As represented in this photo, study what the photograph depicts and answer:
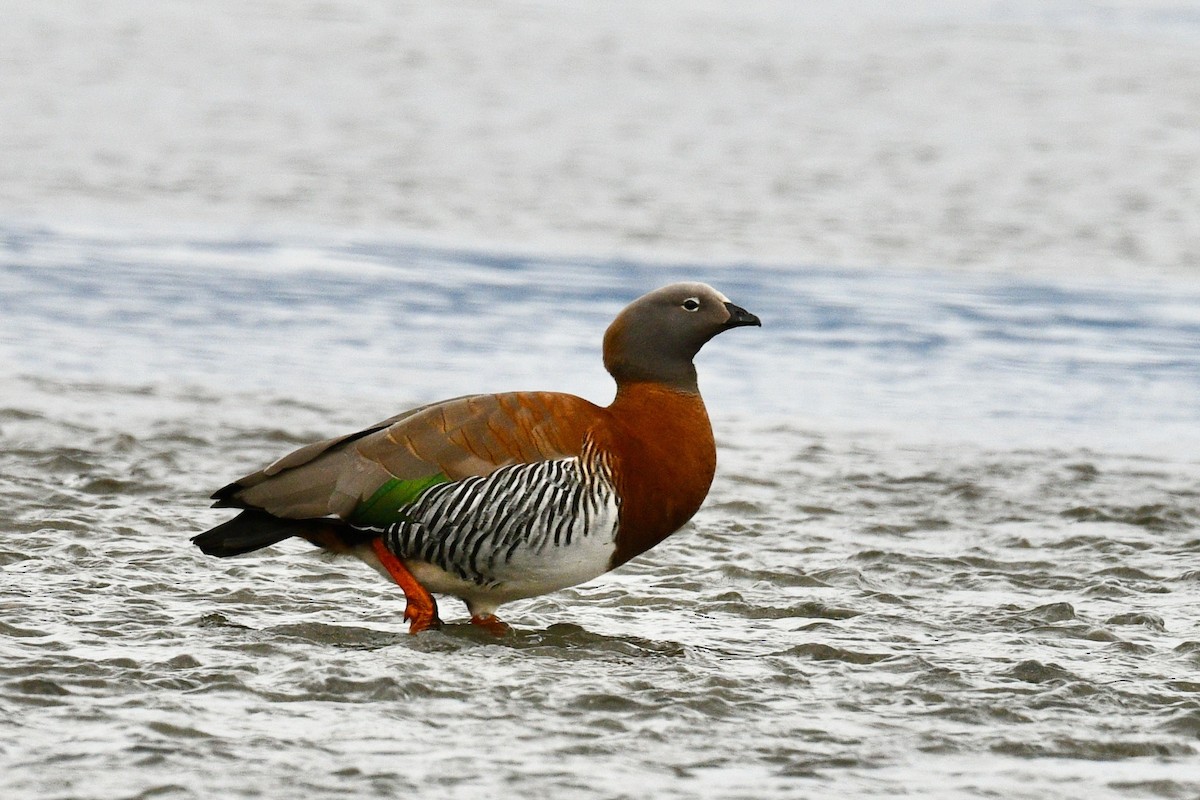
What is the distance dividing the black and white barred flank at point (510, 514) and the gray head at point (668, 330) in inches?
21.0

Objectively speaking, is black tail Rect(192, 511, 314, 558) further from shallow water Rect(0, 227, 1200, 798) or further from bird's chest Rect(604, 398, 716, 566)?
bird's chest Rect(604, 398, 716, 566)

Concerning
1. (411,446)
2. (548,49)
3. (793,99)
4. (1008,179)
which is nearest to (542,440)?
(411,446)

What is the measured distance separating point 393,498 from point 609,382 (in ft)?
18.9

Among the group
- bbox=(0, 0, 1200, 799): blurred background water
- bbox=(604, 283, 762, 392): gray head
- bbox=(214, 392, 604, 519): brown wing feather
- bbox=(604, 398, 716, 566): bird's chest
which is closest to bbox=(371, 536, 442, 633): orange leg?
bbox=(0, 0, 1200, 799): blurred background water

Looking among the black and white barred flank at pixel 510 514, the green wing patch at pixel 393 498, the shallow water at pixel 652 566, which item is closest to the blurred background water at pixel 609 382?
the shallow water at pixel 652 566

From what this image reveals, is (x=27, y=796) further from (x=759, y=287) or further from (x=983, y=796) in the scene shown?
(x=759, y=287)

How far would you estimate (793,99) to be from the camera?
959 inches

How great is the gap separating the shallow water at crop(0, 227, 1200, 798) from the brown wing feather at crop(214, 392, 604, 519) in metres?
0.48

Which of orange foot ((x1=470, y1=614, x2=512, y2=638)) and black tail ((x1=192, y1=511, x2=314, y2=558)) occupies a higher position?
black tail ((x1=192, y1=511, x2=314, y2=558))

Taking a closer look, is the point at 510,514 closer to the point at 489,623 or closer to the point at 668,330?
the point at 489,623

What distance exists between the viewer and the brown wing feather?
685cm

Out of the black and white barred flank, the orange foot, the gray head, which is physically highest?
the gray head

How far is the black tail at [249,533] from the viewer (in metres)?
6.89

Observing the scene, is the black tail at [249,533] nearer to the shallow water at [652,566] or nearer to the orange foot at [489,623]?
the shallow water at [652,566]
